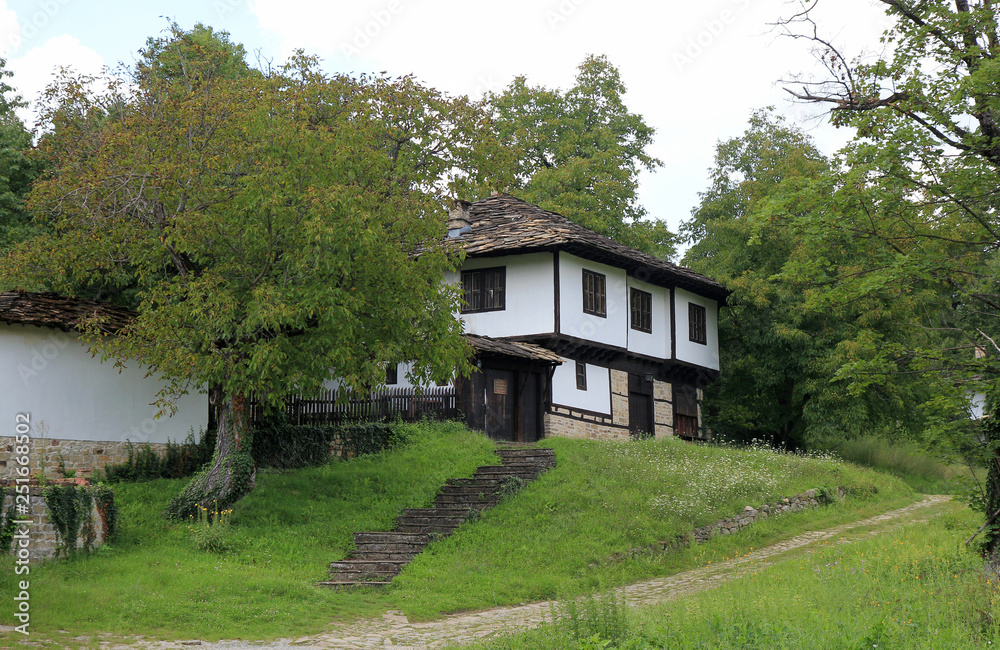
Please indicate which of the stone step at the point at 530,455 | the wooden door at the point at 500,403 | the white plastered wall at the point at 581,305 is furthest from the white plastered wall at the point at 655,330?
the stone step at the point at 530,455

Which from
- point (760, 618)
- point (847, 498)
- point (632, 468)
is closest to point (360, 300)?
point (632, 468)

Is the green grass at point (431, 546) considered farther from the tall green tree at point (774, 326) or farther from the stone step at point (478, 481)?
the tall green tree at point (774, 326)

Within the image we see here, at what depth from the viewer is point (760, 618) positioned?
9617 millimetres

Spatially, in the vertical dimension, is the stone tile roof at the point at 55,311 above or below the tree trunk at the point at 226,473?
above

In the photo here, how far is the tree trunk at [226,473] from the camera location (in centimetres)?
1689

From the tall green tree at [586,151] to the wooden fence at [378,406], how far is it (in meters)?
12.2

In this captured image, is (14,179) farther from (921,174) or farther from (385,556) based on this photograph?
(921,174)

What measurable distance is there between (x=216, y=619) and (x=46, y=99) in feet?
38.7

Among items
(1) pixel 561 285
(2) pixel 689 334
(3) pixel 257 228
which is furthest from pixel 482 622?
(2) pixel 689 334

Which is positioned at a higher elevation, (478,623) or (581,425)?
(581,425)

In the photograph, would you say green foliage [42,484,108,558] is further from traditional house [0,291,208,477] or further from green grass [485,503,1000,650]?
green grass [485,503,1000,650]

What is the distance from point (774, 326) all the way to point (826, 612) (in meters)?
20.6

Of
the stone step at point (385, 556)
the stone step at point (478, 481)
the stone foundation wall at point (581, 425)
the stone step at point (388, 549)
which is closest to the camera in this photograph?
the stone step at point (385, 556)

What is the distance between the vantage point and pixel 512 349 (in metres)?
24.5
